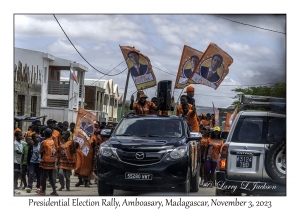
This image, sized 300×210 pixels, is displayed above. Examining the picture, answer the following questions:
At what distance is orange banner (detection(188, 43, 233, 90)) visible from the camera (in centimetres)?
1659

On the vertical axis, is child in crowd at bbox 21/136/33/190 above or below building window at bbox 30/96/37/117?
below

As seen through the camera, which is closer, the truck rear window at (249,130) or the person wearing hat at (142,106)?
the truck rear window at (249,130)

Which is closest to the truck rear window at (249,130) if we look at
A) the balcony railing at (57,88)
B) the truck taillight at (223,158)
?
the truck taillight at (223,158)

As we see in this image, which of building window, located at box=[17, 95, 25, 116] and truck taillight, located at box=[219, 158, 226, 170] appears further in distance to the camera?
building window, located at box=[17, 95, 25, 116]

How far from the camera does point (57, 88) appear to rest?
36.6 metres

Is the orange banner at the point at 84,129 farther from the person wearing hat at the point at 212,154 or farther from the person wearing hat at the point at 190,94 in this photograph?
the person wearing hat at the point at 212,154

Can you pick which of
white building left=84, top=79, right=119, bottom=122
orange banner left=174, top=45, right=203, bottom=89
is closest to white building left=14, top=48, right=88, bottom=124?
white building left=84, top=79, right=119, bottom=122

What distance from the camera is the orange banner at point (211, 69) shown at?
1659 cm

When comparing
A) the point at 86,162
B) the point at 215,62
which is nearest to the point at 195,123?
the point at 86,162

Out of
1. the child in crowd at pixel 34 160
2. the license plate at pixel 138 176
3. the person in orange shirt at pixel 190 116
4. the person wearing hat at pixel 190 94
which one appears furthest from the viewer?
the person wearing hat at pixel 190 94

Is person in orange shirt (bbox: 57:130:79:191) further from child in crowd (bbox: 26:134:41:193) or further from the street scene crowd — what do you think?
child in crowd (bbox: 26:134:41:193)

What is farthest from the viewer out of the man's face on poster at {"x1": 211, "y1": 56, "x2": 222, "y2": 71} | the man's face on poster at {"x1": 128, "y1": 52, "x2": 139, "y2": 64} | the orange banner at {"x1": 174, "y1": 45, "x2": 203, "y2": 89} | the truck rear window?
the orange banner at {"x1": 174, "y1": 45, "x2": 203, "y2": 89}

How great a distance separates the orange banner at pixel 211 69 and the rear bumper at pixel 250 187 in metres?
6.74
